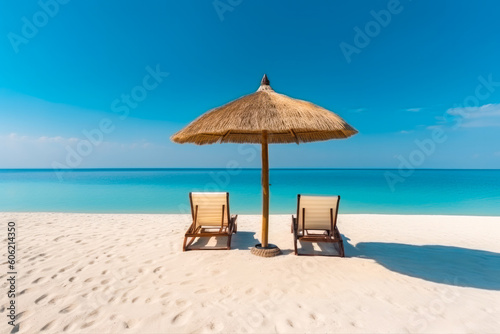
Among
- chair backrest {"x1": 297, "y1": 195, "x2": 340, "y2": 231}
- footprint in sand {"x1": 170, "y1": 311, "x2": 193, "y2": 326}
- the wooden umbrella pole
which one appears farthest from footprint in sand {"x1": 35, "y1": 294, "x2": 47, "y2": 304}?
chair backrest {"x1": 297, "y1": 195, "x2": 340, "y2": 231}

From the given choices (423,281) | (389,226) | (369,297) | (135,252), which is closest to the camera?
(369,297)

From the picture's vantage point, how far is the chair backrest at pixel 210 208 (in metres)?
4.16

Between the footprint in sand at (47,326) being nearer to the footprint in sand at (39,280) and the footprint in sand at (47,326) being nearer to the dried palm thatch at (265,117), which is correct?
the footprint in sand at (39,280)

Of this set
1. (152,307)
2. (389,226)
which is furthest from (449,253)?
(152,307)

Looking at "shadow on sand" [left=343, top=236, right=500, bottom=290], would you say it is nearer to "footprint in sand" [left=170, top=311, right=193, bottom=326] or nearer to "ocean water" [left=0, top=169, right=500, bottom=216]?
"footprint in sand" [left=170, top=311, right=193, bottom=326]

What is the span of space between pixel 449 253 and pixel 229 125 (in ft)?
13.8

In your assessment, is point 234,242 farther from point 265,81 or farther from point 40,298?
point 265,81

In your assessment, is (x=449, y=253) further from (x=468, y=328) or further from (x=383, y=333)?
(x=383, y=333)

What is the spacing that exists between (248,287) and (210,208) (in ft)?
5.68

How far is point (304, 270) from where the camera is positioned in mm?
3223

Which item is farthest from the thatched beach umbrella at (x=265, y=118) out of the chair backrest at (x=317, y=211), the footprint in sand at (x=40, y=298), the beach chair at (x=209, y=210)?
the footprint in sand at (x=40, y=298)

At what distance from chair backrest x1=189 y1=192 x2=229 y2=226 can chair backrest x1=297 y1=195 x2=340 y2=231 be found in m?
1.25

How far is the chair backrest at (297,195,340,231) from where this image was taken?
388cm

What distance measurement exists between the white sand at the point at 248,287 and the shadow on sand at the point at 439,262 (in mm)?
17
